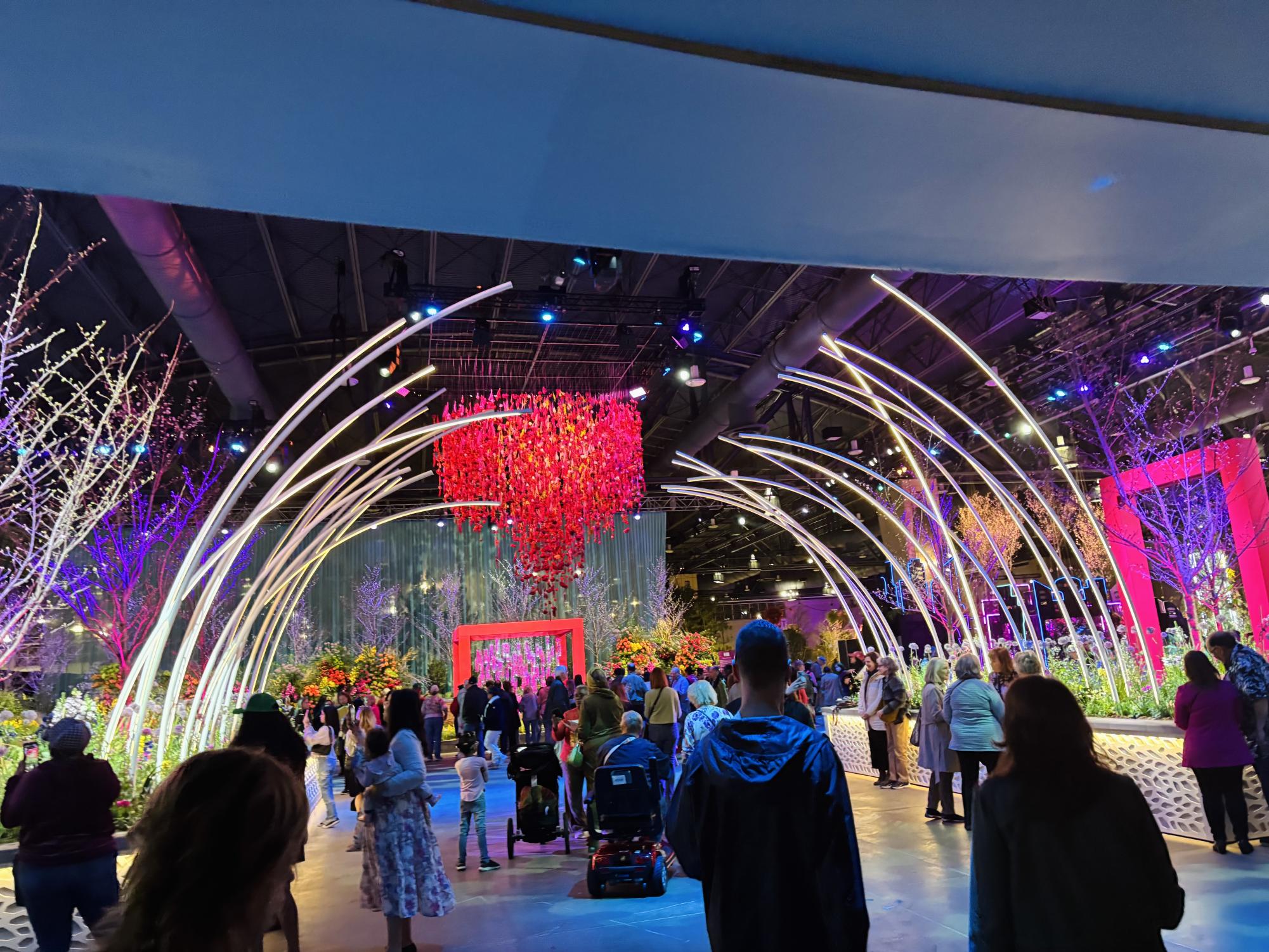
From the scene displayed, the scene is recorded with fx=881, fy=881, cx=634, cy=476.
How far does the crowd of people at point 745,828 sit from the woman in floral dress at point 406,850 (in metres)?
0.01

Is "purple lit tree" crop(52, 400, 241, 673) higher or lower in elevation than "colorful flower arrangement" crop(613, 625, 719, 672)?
higher

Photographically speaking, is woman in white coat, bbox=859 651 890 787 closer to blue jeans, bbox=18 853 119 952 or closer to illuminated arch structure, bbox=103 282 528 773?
illuminated arch structure, bbox=103 282 528 773

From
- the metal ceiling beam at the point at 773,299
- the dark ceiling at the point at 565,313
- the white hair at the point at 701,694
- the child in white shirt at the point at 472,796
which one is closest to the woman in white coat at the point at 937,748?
the white hair at the point at 701,694

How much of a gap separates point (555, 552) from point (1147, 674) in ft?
26.8

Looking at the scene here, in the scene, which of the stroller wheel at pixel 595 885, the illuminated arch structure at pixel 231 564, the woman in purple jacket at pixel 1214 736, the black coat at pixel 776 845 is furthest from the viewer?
the illuminated arch structure at pixel 231 564

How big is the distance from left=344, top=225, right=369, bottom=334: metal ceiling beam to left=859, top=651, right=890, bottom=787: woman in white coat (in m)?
8.62

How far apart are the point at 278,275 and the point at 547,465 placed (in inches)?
190

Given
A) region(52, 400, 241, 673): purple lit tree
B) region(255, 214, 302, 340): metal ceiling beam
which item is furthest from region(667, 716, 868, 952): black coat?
region(52, 400, 241, 673): purple lit tree

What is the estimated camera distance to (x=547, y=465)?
41.8 ft

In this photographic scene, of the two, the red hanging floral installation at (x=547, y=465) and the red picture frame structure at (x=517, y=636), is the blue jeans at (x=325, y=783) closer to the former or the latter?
the red hanging floral installation at (x=547, y=465)

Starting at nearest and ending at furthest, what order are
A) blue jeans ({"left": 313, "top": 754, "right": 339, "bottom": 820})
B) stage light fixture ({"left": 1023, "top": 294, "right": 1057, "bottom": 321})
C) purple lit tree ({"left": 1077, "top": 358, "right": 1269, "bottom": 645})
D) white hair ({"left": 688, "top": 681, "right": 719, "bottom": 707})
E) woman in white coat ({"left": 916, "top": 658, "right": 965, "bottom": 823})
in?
woman in white coat ({"left": 916, "top": 658, "right": 965, "bottom": 823})
white hair ({"left": 688, "top": 681, "right": 719, "bottom": 707})
blue jeans ({"left": 313, "top": 754, "right": 339, "bottom": 820})
stage light fixture ({"left": 1023, "top": 294, "right": 1057, "bottom": 321})
purple lit tree ({"left": 1077, "top": 358, "right": 1269, "bottom": 645})

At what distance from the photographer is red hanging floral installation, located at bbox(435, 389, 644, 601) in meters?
12.7

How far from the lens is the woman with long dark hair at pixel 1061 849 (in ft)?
6.87

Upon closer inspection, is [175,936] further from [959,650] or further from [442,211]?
[959,650]
